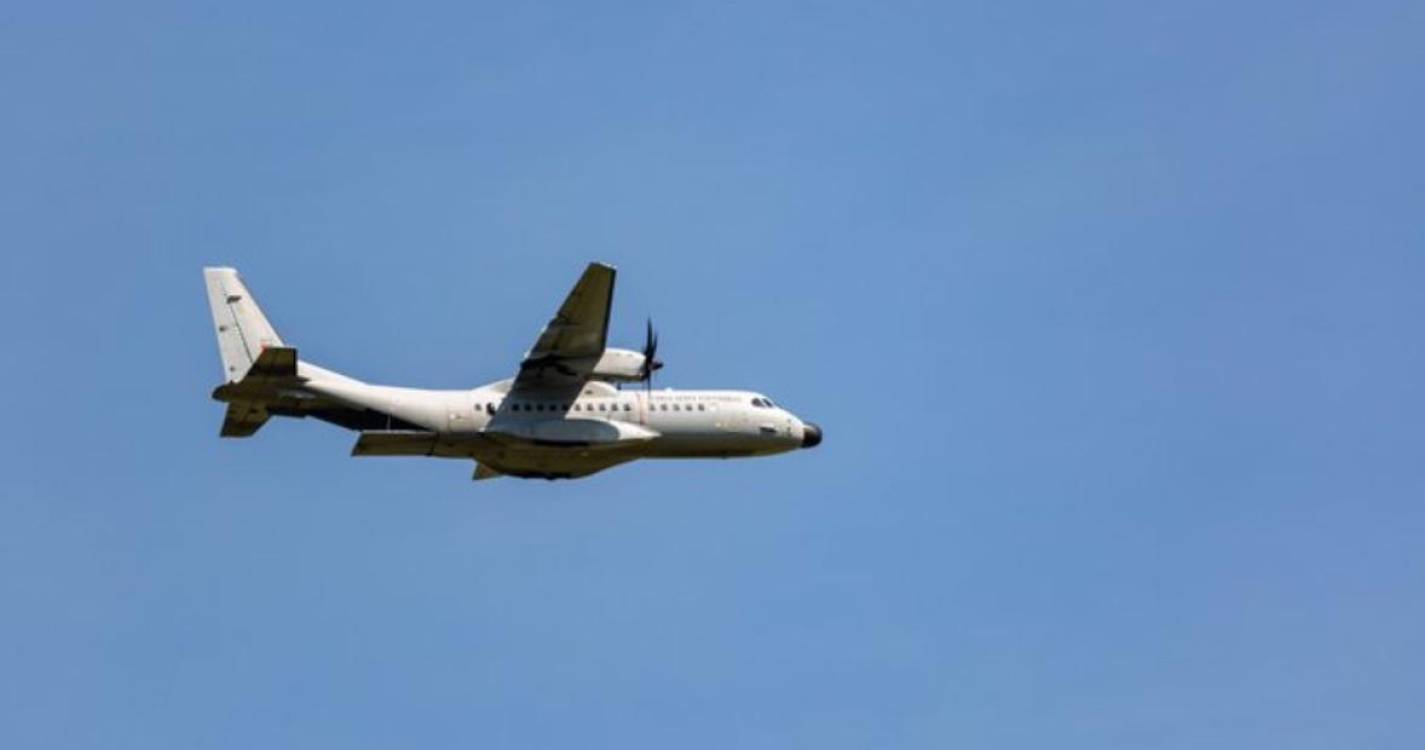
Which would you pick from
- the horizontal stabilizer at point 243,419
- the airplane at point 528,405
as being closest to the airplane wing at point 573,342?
the airplane at point 528,405

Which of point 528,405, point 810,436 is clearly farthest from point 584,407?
point 810,436

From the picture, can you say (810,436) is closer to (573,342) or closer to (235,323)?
(573,342)

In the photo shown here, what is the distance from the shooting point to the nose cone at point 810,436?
83375 mm

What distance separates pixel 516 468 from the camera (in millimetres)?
80250

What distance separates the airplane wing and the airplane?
2 cm

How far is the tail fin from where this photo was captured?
7844 centimetres

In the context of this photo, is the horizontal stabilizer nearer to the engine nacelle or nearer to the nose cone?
the engine nacelle

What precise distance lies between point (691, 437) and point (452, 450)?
6039 mm

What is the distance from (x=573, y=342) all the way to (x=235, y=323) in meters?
8.02

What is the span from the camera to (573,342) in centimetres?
7812

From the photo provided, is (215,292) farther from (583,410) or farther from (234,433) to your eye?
(583,410)

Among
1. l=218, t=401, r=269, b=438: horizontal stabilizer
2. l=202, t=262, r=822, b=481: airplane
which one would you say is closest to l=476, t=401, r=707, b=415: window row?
l=202, t=262, r=822, b=481: airplane

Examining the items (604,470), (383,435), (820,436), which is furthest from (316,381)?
(820,436)

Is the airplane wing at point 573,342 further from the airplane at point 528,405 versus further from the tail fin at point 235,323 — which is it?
the tail fin at point 235,323
